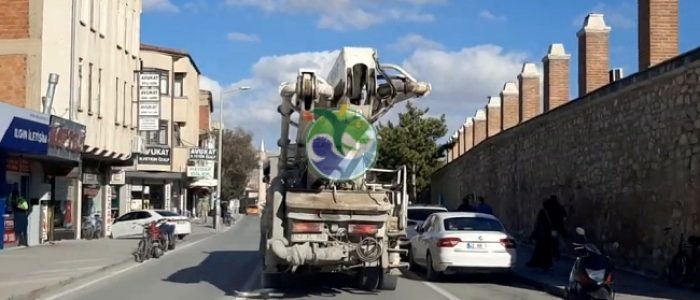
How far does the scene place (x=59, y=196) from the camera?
34.8 m

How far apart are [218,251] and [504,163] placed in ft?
35.8

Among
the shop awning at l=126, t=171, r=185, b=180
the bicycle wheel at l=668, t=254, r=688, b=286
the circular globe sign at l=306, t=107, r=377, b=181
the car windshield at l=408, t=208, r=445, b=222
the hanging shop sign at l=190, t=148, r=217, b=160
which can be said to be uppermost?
the hanging shop sign at l=190, t=148, r=217, b=160

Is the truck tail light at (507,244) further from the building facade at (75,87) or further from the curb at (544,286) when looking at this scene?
the building facade at (75,87)

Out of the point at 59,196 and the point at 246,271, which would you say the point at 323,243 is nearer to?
the point at 246,271

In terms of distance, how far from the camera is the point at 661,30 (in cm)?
1931

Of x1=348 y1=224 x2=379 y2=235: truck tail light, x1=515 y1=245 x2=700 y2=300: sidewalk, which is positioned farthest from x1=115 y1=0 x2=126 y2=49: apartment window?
x1=348 y1=224 x2=379 y2=235: truck tail light

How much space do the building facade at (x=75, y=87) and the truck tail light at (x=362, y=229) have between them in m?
16.6

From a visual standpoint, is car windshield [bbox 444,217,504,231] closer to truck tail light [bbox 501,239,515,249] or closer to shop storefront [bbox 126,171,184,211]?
truck tail light [bbox 501,239,515,249]

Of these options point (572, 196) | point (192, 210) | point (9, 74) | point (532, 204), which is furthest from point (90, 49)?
point (192, 210)

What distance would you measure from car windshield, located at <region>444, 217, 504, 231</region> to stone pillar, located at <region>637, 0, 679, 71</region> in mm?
4708

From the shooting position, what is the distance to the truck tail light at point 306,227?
48.0 feet

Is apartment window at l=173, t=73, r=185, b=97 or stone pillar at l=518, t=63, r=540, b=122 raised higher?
apartment window at l=173, t=73, r=185, b=97

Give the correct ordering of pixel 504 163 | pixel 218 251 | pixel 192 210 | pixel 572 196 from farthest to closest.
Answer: pixel 192 210 → pixel 504 163 → pixel 218 251 → pixel 572 196

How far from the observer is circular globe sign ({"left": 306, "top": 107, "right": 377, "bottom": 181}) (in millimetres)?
14750
